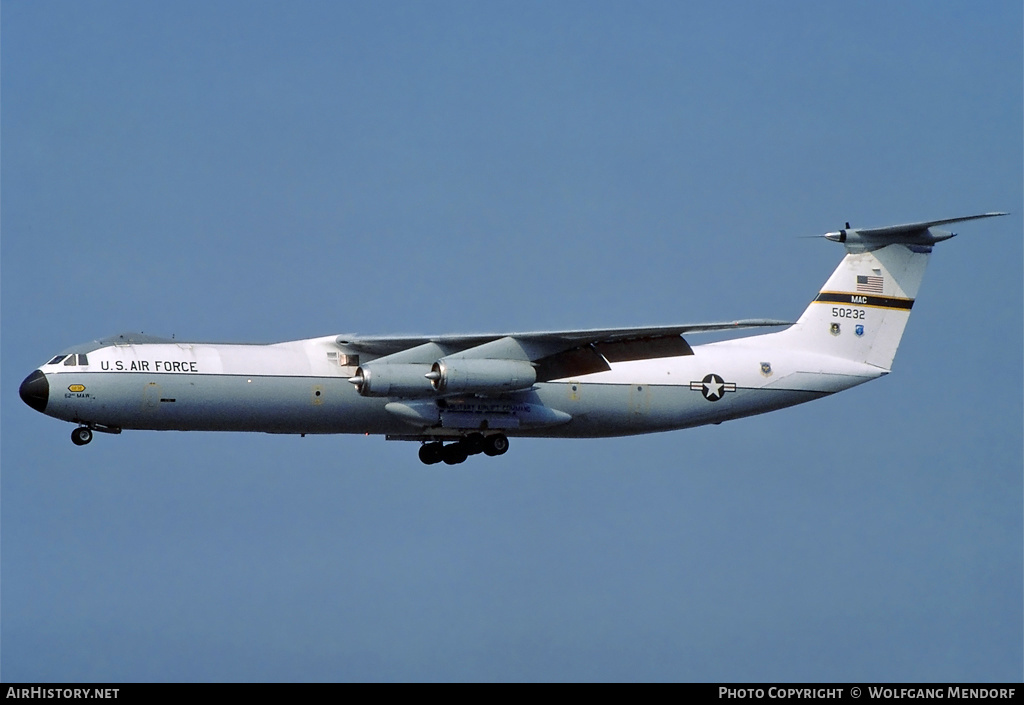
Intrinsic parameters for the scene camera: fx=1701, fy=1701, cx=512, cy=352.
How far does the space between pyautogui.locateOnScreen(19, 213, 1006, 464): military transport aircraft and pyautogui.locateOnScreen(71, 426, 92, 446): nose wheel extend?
0.04 metres

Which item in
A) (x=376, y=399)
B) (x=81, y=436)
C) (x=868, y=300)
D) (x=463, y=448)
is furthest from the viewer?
(x=868, y=300)

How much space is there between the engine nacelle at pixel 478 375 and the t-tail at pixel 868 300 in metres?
6.36

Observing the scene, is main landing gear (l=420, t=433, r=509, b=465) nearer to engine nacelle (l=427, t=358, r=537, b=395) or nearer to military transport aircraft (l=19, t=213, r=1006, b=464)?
military transport aircraft (l=19, t=213, r=1006, b=464)

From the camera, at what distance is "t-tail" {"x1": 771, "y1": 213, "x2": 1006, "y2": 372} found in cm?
3384

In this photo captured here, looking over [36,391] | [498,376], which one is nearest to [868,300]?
[498,376]

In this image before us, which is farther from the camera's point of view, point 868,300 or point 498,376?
point 868,300

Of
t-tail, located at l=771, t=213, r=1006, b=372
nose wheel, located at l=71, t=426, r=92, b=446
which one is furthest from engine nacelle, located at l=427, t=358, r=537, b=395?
t-tail, located at l=771, t=213, r=1006, b=372

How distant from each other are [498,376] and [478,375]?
371 mm

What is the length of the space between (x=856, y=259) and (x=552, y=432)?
7.31 metres

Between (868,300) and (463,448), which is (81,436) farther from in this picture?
(868,300)

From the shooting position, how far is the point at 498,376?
98.0 feet

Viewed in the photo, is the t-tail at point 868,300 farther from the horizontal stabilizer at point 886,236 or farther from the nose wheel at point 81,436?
the nose wheel at point 81,436

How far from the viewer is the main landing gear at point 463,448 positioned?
104ft
